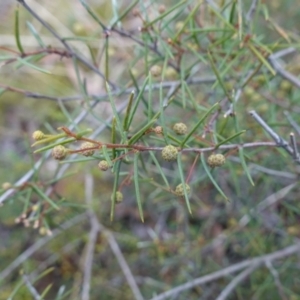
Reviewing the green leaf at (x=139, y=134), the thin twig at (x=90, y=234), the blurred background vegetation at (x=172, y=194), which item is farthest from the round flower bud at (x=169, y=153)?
the thin twig at (x=90, y=234)

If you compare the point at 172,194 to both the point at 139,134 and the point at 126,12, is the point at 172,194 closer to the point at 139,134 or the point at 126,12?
the point at 126,12

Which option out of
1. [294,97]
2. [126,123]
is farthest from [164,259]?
[126,123]

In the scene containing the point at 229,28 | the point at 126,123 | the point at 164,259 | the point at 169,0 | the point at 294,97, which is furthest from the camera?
the point at 169,0

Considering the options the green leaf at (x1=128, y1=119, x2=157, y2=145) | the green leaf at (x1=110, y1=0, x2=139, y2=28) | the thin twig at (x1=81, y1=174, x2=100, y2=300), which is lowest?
the thin twig at (x1=81, y1=174, x2=100, y2=300)

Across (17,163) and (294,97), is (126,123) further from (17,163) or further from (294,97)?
(17,163)

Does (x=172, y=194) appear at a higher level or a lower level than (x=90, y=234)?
higher

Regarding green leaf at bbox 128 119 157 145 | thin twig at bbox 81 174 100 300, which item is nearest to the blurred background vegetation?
thin twig at bbox 81 174 100 300

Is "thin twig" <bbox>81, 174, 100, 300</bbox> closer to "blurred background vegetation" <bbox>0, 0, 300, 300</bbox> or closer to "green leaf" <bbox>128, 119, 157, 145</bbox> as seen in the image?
"blurred background vegetation" <bbox>0, 0, 300, 300</bbox>

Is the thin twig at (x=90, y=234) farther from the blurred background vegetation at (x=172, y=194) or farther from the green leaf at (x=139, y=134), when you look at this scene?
the green leaf at (x=139, y=134)

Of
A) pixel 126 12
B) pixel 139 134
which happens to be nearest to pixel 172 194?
pixel 126 12

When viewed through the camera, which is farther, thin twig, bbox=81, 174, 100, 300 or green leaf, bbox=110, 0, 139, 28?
thin twig, bbox=81, 174, 100, 300

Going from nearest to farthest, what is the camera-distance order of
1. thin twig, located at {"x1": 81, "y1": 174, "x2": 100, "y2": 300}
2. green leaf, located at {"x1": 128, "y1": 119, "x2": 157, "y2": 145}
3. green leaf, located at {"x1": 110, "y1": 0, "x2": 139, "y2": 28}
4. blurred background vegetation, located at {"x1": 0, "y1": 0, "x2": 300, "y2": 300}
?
green leaf, located at {"x1": 128, "y1": 119, "x2": 157, "y2": 145} → green leaf, located at {"x1": 110, "y1": 0, "x2": 139, "y2": 28} → blurred background vegetation, located at {"x1": 0, "y1": 0, "x2": 300, "y2": 300} → thin twig, located at {"x1": 81, "y1": 174, "x2": 100, "y2": 300}
